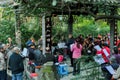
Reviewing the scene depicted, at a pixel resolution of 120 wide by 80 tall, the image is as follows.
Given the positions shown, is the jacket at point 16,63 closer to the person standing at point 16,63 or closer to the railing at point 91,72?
the person standing at point 16,63

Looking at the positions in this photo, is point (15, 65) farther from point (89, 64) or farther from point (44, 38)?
Result: point (44, 38)

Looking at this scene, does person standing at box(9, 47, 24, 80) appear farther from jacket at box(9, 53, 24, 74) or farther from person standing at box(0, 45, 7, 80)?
person standing at box(0, 45, 7, 80)

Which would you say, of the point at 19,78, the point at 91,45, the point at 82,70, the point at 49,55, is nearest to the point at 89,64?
the point at 82,70

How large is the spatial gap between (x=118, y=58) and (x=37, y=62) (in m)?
4.90

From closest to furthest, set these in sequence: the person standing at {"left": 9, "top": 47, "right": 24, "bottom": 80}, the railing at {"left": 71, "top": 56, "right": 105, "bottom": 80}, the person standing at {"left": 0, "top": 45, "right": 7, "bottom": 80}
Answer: the person standing at {"left": 9, "top": 47, "right": 24, "bottom": 80} < the railing at {"left": 71, "top": 56, "right": 105, "bottom": 80} < the person standing at {"left": 0, "top": 45, "right": 7, "bottom": 80}

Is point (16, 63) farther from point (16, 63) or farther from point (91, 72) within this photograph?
point (91, 72)

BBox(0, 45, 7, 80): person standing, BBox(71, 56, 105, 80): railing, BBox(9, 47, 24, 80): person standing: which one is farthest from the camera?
BBox(0, 45, 7, 80): person standing

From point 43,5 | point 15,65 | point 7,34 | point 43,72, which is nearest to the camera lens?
point 43,5

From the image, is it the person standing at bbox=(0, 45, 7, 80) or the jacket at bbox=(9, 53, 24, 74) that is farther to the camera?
the person standing at bbox=(0, 45, 7, 80)

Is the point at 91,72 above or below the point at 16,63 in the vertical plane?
below

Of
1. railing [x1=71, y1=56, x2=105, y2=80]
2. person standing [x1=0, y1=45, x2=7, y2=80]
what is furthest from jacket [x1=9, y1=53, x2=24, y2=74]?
railing [x1=71, y1=56, x2=105, y2=80]

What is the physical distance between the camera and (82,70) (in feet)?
48.0

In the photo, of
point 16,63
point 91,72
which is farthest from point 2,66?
point 91,72

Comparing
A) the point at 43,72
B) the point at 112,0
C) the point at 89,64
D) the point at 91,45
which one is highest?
the point at 112,0
